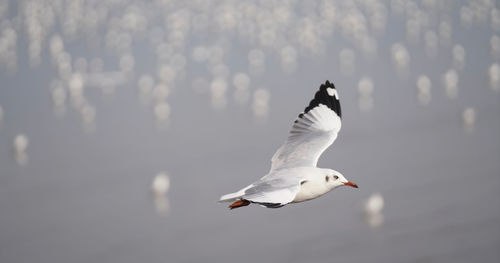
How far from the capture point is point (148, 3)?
72.4 ft

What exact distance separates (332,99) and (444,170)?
9.88 feet

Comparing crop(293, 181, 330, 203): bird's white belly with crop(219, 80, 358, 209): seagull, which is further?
crop(293, 181, 330, 203): bird's white belly

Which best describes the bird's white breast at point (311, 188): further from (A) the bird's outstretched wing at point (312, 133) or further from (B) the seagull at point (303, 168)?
(A) the bird's outstretched wing at point (312, 133)

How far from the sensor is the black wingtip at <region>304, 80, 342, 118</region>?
9906 millimetres

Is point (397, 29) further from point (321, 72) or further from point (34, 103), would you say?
point (34, 103)

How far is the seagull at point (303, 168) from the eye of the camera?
7586 mm

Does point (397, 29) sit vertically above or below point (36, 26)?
below

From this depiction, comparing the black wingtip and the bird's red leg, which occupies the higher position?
the black wingtip

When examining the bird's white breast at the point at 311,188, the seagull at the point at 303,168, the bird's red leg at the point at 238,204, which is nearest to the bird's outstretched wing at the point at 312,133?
the seagull at the point at 303,168

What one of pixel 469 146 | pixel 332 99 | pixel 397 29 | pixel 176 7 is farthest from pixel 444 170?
pixel 176 7

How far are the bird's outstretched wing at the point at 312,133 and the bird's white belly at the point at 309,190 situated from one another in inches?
24.8

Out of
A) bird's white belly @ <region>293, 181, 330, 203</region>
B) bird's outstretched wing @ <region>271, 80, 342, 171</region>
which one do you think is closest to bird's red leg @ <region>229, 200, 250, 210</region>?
bird's white belly @ <region>293, 181, 330, 203</region>

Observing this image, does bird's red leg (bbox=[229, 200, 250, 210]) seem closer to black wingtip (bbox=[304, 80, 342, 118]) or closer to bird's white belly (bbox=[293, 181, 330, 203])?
bird's white belly (bbox=[293, 181, 330, 203])

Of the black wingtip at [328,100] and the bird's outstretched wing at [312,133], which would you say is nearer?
the bird's outstretched wing at [312,133]
